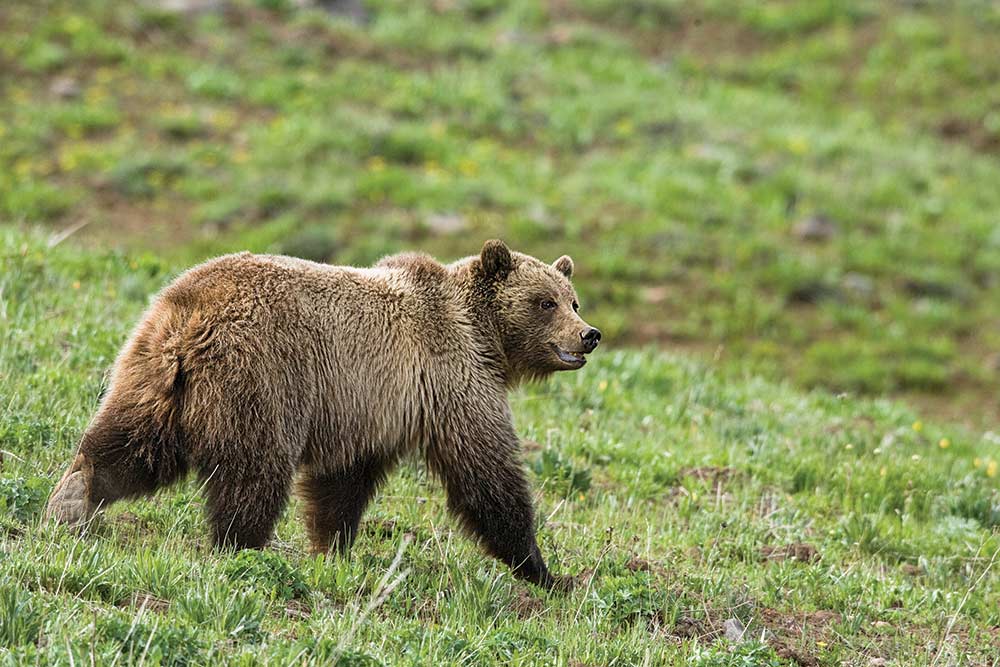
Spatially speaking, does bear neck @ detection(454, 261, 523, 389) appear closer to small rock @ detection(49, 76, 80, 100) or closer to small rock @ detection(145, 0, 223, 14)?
small rock @ detection(49, 76, 80, 100)

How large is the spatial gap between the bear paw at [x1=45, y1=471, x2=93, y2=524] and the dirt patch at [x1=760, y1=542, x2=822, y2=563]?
11.6 ft

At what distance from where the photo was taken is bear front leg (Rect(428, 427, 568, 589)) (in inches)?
236

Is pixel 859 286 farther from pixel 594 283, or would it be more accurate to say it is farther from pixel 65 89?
pixel 65 89

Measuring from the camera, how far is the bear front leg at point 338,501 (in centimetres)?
622

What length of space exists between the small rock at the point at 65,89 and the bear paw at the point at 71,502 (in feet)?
37.7

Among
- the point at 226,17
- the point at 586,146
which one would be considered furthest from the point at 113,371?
the point at 226,17

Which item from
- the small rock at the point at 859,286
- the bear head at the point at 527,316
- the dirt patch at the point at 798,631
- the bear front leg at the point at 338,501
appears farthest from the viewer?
the small rock at the point at 859,286

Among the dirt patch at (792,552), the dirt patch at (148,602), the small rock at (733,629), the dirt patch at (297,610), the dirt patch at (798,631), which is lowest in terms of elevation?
the dirt patch at (792,552)

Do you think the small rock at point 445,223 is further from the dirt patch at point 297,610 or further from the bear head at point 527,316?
the dirt patch at point 297,610

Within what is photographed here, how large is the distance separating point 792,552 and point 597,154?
9.76m

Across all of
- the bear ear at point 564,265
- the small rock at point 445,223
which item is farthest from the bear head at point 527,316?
the small rock at point 445,223

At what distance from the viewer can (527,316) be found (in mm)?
6570

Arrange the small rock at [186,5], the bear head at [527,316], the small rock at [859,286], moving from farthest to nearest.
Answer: the small rock at [186,5] < the small rock at [859,286] < the bear head at [527,316]

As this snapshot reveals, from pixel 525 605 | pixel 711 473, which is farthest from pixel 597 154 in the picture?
pixel 525 605
